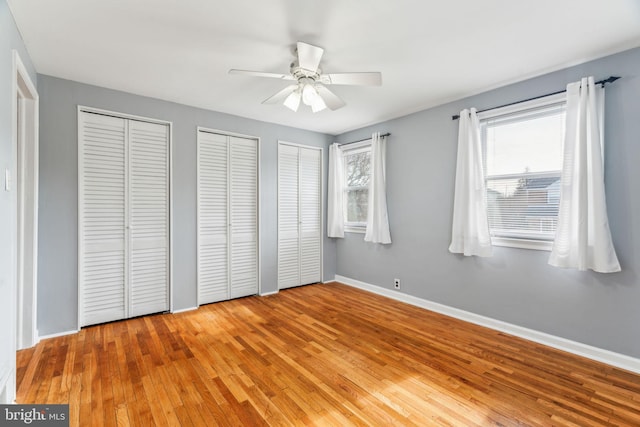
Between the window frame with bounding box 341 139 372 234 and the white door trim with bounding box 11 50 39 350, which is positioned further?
the window frame with bounding box 341 139 372 234

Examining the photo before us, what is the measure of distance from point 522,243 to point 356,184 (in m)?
2.46

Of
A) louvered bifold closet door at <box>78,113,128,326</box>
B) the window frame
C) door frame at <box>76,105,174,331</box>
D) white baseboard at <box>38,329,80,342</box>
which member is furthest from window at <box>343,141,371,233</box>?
white baseboard at <box>38,329,80,342</box>

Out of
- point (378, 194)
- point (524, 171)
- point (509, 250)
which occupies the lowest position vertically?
point (509, 250)

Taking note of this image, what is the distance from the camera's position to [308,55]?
85.0 inches

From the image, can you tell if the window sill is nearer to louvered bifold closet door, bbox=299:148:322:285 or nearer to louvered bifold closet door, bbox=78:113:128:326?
louvered bifold closet door, bbox=299:148:322:285

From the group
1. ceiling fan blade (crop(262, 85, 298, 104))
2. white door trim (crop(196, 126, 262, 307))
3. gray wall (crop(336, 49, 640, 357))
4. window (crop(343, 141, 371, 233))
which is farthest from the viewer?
window (crop(343, 141, 371, 233))

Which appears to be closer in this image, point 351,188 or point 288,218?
point 288,218

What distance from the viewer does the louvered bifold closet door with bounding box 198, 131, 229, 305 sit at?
150 inches

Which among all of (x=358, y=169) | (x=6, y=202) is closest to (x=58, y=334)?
(x=6, y=202)

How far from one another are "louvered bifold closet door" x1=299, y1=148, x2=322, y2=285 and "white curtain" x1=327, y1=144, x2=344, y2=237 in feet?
0.63

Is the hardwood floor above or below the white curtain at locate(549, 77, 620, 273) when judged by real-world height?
below

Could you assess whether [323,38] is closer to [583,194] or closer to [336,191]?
[583,194]

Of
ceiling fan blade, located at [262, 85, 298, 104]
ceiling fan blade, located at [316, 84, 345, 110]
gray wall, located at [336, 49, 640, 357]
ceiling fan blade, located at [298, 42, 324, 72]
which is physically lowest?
gray wall, located at [336, 49, 640, 357]

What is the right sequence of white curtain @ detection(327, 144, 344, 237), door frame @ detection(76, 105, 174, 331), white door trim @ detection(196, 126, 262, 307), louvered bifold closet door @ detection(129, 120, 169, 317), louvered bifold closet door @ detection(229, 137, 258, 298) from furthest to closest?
1. white curtain @ detection(327, 144, 344, 237)
2. louvered bifold closet door @ detection(229, 137, 258, 298)
3. white door trim @ detection(196, 126, 262, 307)
4. louvered bifold closet door @ detection(129, 120, 169, 317)
5. door frame @ detection(76, 105, 174, 331)
